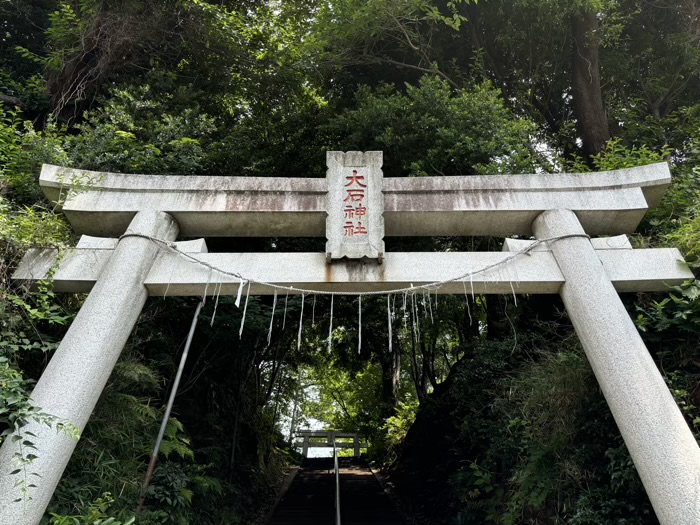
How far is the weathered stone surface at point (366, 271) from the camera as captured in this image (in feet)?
16.2

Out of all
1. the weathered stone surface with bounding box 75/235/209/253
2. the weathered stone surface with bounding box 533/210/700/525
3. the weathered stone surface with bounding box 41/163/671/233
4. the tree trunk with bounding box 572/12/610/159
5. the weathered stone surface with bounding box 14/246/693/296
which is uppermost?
the tree trunk with bounding box 572/12/610/159

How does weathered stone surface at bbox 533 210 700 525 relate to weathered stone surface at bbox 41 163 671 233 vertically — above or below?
below

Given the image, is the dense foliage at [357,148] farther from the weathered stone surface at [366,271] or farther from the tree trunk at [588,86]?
the weathered stone surface at [366,271]

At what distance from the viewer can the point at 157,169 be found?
7406 mm

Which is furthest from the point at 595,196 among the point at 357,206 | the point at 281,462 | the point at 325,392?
the point at 325,392

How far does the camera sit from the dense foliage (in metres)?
5.07

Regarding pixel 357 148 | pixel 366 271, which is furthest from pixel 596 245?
pixel 357 148

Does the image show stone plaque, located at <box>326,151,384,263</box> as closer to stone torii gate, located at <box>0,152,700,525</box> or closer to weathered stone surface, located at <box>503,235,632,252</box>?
stone torii gate, located at <box>0,152,700,525</box>

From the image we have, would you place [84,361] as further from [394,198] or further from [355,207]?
[394,198]

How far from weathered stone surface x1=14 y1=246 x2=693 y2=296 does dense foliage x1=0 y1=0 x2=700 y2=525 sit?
0.82 ft

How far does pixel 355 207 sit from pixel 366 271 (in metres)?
0.74

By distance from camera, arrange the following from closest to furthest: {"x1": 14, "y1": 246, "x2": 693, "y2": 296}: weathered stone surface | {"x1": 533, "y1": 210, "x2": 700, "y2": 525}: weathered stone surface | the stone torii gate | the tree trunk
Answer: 1. {"x1": 533, "y1": 210, "x2": 700, "y2": 525}: weathered stone surface
2. the stone torii gate
3. {"x1": 14, "y1": 246, "x2": 693, "y2": 296}: weathered stone surface
4. the tree trunk

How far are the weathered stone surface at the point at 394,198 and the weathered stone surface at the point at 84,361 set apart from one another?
1.23ft

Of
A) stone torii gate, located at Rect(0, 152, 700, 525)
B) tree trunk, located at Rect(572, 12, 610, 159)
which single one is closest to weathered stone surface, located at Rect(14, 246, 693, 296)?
stone torii gate, located at Rect(0, 152, 700, 525)
